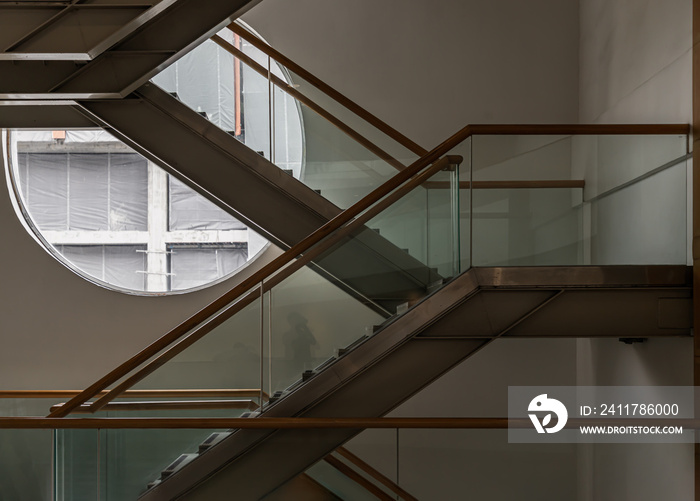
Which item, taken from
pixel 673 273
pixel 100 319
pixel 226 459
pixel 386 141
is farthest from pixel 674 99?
pixel 100 319

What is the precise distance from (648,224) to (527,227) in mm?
659

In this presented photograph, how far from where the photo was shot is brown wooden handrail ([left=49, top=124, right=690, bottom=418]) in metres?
3.28

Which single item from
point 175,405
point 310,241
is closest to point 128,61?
point 310,241

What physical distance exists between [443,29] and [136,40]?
10.0 ft

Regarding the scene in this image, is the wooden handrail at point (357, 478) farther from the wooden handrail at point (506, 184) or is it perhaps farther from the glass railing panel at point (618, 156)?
the glass railing panel at point (618, 156)

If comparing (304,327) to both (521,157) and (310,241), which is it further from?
(521,157)

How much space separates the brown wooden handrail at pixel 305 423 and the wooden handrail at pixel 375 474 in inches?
8.0

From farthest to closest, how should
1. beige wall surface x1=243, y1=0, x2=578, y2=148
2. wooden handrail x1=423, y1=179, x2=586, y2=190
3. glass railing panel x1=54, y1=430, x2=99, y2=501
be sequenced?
beige wall surface x1=243, y1=0, x2=578, y2=148 → wooden handrail x1=423, y1=179, x2=586, y2=190 → glass railing panel x1=54, y1=430, x2=99, y2=501

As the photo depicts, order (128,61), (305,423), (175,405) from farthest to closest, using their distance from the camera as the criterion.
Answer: (128,61) → (175,405) → (305,423)

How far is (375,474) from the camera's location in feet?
10.5

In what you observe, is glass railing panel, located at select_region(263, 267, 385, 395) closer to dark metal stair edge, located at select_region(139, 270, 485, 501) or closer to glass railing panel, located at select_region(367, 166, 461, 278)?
dark metal stair edge, located at select_region(139, 270, 485, 501)

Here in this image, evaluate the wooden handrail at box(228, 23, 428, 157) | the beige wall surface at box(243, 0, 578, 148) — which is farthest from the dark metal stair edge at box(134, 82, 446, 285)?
the beige wall surface at box(243, 0, 578, 148)

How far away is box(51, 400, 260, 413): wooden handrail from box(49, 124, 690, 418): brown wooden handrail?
28 centimetres

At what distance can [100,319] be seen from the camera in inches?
242
